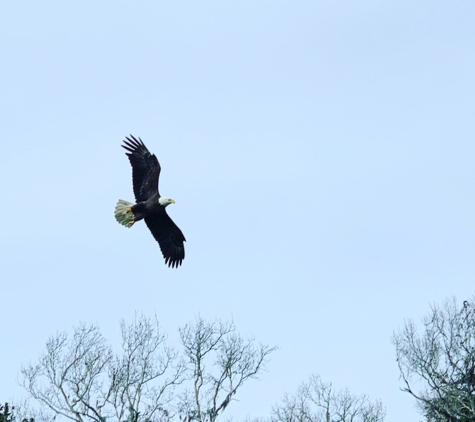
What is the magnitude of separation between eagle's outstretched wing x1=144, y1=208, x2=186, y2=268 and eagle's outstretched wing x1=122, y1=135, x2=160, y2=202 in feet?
2.34

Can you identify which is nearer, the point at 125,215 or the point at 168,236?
the point at 125,215

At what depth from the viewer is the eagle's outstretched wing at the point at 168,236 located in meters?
32.2

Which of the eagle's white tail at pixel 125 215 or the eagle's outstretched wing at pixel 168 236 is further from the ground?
the eagle's outstretched wing at pixel 168 236

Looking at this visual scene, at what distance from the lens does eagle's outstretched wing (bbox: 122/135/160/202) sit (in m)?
31.6

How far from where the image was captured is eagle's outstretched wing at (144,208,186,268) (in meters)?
32.2

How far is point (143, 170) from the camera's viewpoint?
31.6m

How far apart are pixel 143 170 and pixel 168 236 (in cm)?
199

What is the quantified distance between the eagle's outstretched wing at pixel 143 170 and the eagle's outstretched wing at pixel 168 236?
71 centimetres

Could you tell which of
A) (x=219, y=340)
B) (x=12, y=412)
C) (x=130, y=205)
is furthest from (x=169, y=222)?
(x=219, y=340)

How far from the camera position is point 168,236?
32.6 m

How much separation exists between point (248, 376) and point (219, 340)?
157cm

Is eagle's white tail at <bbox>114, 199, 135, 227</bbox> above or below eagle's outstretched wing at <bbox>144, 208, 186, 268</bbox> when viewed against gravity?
below

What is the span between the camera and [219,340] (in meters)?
43.7

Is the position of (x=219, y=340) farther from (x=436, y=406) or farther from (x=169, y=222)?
(x=169, y=222)
